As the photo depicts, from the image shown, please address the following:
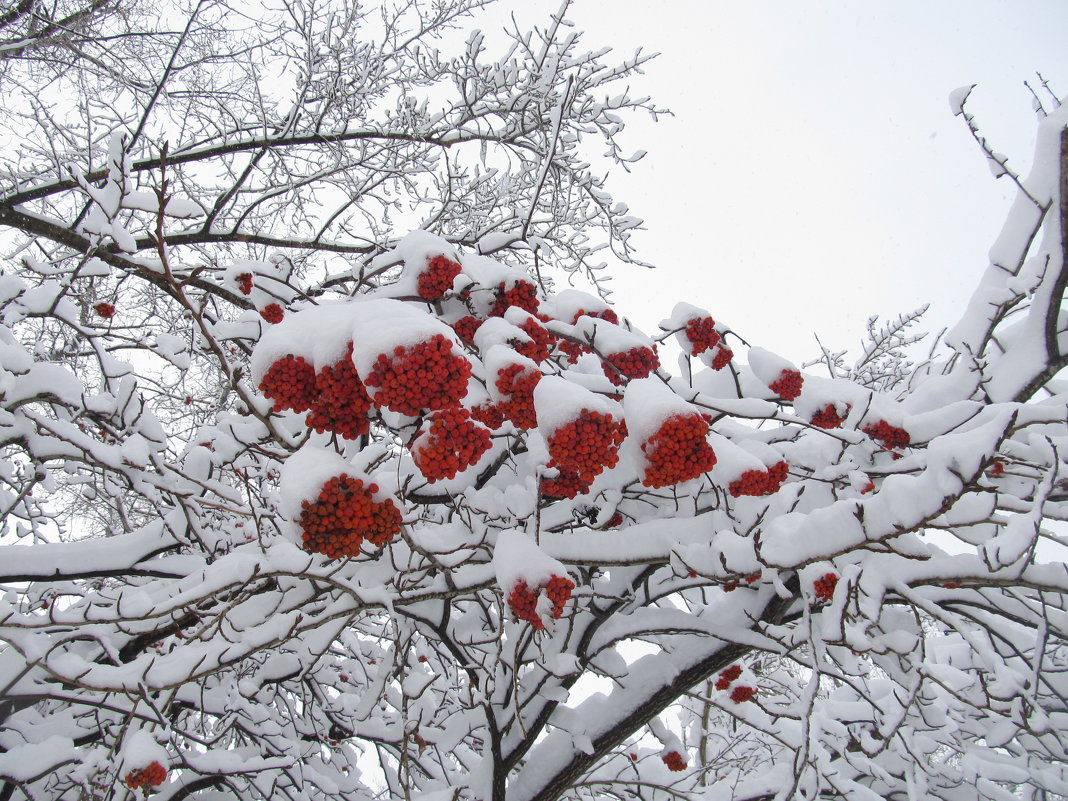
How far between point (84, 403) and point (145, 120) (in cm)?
242

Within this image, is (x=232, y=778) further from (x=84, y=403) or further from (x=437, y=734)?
(x=84, y=403)

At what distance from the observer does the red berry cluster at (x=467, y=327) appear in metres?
1.70

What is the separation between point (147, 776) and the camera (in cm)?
215

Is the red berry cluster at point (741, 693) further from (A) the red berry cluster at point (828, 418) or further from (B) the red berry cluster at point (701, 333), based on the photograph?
(B) the red berry cluster at point (701, 333)

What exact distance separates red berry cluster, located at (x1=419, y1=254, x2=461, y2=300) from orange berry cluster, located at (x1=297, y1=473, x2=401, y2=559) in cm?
62

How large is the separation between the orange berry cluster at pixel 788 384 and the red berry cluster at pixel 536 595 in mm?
1025

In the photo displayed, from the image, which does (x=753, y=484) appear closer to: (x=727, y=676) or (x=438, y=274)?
(x=438, y=274)

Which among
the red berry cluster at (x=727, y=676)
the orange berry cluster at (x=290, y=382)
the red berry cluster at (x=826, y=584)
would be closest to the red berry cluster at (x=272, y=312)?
the orange berry cluster at (x=290, y=382)

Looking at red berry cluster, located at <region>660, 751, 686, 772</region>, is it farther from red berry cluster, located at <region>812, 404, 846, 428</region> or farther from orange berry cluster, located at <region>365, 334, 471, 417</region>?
orange berry cluster, located at <region>365, 334, 471, 417</region>

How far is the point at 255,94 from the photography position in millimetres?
5258

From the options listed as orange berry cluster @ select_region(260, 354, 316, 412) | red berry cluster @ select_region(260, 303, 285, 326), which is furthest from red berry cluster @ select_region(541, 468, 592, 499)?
red berry cluster @ select_region(260, 303, 285, 326)

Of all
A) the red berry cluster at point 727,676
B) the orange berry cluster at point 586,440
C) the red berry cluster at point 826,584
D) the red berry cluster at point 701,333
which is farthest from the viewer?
the red berry cluster at point 727,676

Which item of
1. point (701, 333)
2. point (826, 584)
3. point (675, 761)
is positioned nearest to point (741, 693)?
point (675, 761)

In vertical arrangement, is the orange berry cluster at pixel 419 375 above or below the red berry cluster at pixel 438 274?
below
